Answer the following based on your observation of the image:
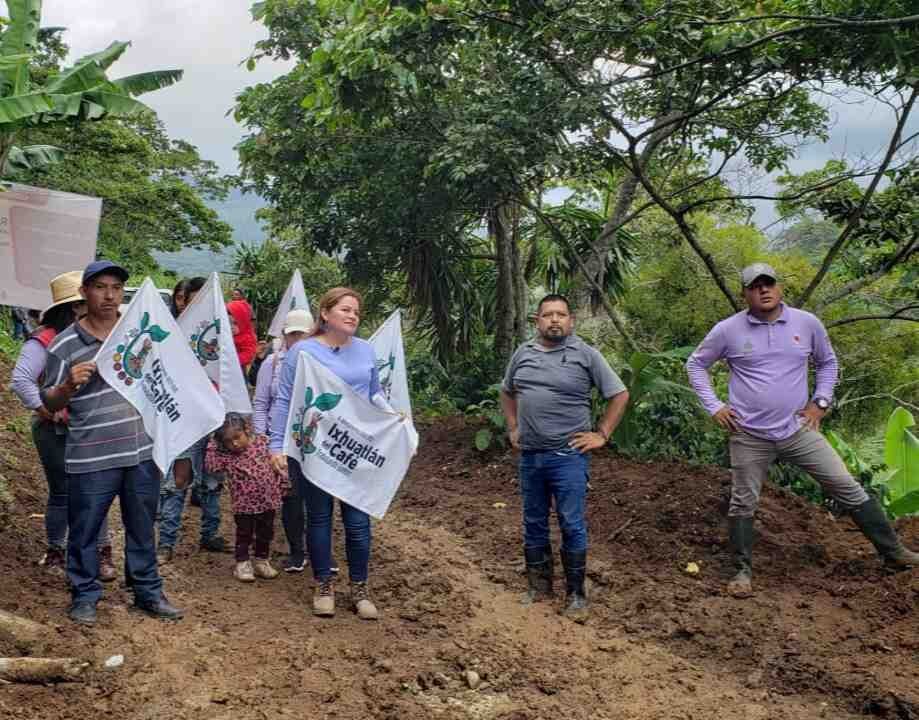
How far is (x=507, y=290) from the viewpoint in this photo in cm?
1148

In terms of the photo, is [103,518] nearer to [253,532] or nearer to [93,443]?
[93,443]

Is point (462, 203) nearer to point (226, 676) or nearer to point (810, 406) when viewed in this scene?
point (810, 406)

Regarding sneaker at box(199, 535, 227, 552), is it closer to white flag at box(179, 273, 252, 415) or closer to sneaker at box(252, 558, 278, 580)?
sneaker at box(252, 558, 278, 580)

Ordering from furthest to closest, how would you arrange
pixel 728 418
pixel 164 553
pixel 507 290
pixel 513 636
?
1. pixel 507 290
2. pixel 164 553
3. pixel 728 418
4. pixel 513 636

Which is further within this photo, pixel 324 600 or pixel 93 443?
pixel 324 600

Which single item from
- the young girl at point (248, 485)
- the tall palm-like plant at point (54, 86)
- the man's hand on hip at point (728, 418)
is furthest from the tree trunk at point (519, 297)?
the young girl at point (248, 485)

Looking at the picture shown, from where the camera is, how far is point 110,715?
3.64 m

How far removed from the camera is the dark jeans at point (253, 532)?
566 cm

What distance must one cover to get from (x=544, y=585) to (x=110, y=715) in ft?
8.78

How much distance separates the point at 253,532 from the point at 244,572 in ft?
0.87

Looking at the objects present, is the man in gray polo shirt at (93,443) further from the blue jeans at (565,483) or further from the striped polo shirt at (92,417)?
the blue jeans at (565,483)

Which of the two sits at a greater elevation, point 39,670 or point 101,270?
point 101,270

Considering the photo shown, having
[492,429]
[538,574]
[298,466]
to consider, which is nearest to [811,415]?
[538,574]

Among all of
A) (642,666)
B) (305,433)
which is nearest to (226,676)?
(305,433)
